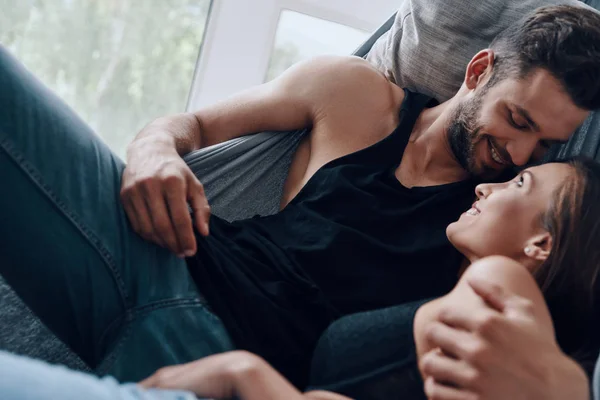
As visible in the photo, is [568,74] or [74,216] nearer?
[74,216]

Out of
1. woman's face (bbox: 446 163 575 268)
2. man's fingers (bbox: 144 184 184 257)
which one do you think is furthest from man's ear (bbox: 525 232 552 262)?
man's fingers (bbox: 144 184 184 257)

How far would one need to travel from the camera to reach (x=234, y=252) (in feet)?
3.69

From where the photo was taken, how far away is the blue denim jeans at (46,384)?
0.59m

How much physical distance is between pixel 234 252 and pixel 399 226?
0.96 feet

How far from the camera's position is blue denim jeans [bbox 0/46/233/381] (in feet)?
3.04

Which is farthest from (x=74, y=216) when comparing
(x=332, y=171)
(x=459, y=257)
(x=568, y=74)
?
(x=568, y=74)

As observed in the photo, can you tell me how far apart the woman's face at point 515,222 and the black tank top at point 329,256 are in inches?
4.2

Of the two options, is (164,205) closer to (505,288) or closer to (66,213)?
(66,213)

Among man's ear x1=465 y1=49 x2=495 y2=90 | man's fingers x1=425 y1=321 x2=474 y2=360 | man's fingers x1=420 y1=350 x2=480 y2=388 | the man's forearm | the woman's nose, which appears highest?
man's ear x1=465 y1=49 x2=495 y2=90

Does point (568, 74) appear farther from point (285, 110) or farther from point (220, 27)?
point (220, 27)

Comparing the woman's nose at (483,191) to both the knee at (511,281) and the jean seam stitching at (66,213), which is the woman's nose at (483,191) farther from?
the jean seam stitching at (66,213)

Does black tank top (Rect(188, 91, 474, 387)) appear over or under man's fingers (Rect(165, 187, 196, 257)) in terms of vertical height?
under

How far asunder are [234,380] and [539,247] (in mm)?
489

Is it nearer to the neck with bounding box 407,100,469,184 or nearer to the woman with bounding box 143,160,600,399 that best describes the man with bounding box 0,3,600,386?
the neck with bounding box 407,100,469,184
